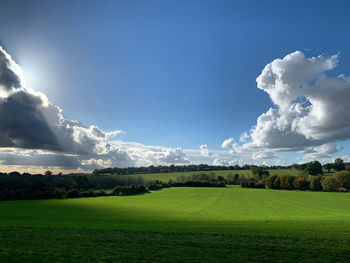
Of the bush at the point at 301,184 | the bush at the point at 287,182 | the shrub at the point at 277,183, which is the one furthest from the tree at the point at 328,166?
the bush at the point at 301,184

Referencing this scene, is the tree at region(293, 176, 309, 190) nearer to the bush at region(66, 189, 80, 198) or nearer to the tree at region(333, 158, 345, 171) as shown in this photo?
the tree at region(333, 158, 345, 171)

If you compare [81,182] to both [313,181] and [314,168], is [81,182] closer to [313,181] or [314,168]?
[313,181]

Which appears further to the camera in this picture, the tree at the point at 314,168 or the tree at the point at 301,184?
the tree at the point at 314,168

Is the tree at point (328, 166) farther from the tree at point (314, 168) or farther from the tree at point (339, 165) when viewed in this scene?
the tree at point (314, 168)

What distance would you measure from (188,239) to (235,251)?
4.54 meters

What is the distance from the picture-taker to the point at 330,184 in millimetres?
89250

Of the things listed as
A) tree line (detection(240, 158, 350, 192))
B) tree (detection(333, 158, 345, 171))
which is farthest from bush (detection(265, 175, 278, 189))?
tree (detection(333, 158, 345, 171))

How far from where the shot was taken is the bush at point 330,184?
291 feet

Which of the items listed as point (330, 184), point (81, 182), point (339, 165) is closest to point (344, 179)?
point (330, 184)

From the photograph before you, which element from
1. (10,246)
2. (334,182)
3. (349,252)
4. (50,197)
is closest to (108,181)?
(50,197)

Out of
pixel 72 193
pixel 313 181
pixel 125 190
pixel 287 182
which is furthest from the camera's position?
pixel 287 182

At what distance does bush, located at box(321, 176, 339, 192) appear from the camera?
88.6 meters

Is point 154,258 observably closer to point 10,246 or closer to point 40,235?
point 10,246

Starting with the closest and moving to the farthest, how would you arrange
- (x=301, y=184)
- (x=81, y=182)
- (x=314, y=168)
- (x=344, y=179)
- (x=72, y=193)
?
1. (x=344, y=179)
2. (x=72, y=193)
3. (x=301, y=184)
4. (x=81, y=182)
5. (x=314, y=168)
